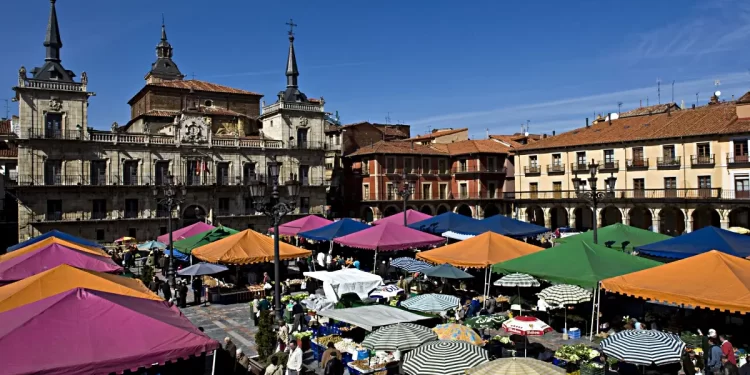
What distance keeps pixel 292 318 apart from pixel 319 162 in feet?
112

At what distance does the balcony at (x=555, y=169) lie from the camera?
4888cm

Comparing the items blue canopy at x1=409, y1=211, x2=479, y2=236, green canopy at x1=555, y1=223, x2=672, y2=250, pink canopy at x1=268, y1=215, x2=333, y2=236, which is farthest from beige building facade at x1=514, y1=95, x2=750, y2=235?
pink canopy at x1=268, y1=215, x2=333, y2=236

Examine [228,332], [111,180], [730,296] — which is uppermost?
[111,180]

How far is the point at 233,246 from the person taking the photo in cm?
2116

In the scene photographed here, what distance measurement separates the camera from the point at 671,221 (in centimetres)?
4397

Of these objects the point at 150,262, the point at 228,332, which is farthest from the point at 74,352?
the point at 150,262

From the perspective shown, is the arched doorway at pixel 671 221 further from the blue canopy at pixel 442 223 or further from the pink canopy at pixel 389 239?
the pink canopy at pixel 389 239

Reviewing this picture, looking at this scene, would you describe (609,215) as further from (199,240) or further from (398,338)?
(398,338)

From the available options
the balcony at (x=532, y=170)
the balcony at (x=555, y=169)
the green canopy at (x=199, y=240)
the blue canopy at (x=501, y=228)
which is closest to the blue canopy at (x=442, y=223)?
the blue canopy at (x=501, y=228)

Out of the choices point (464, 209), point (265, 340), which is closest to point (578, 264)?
point (265, 340)

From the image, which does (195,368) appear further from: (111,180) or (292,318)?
(111,180)

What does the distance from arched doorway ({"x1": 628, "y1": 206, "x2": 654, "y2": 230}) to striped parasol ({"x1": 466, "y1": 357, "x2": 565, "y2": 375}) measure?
41.4m

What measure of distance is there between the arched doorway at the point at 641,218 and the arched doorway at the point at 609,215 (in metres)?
1.29

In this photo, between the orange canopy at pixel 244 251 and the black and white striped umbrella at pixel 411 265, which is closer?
the black and white striped umbrella at pixel 411 265
